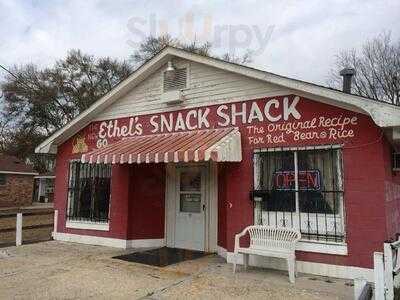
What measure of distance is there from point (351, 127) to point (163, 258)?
504cm

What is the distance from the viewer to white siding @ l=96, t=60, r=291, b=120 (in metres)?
8.95

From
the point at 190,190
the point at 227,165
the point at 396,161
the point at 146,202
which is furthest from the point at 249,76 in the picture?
the point at 146,202

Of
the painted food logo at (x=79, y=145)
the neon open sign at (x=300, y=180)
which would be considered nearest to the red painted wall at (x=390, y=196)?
the neon open sign at (x=300, y=180)

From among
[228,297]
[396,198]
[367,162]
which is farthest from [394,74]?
[228,297]

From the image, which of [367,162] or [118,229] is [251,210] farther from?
[118,229]

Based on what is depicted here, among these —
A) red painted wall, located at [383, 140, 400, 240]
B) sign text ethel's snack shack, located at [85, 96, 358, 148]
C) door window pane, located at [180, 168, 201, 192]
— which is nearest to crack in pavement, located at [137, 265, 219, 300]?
door window pane, located at [180, 168, 201, 192]

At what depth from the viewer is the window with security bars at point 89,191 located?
443 inches

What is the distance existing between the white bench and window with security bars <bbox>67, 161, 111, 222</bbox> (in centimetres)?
473

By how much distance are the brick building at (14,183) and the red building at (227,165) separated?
2349cm

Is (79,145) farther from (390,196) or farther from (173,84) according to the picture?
(390,196)

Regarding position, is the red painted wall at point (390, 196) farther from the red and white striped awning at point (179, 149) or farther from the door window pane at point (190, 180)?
the door window pane at point (190, 180)

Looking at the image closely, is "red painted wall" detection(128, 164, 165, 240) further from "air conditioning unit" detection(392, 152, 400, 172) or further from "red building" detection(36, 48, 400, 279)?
"air conditioning unit" detection(392, 152, 400, 172)

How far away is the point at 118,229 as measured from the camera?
10.6 m

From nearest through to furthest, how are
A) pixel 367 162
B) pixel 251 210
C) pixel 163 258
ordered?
pixel 367 162 < pixel 251 210 < pixel 163 258
